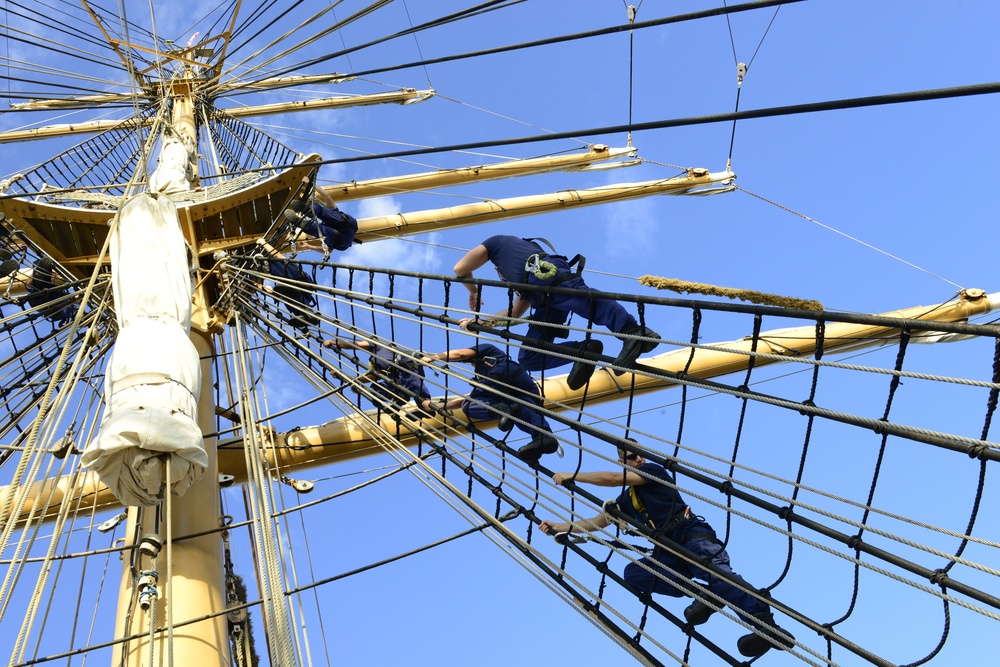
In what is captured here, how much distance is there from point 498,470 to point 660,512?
2.67 feet

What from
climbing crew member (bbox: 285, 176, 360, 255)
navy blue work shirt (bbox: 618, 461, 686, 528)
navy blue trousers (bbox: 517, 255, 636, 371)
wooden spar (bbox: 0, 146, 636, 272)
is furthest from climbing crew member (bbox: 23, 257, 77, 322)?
navy blue work shirt (bbox: 618, 461, 686, 528)

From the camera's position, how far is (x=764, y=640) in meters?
4.47

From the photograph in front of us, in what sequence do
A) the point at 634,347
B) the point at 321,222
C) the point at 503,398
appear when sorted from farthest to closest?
the point at 321,222 → the point at 503,398 → the point at 634,347

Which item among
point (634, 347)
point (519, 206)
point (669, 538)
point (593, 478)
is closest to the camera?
point (634, 347)

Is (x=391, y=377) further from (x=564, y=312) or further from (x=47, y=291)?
(x=47, y=291)

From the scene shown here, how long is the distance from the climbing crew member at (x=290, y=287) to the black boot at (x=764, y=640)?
11.5ft

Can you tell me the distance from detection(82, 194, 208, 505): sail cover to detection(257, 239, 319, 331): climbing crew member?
5.56 ft

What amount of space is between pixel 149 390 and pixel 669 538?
2366mm

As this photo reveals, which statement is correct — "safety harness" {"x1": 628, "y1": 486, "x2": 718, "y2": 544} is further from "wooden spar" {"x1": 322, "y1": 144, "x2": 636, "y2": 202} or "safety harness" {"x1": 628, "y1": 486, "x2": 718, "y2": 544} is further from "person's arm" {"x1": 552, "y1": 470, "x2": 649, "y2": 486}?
"wooden spar" {"x1": 322, "y1": 144, "x2": 636, "y2": 202}

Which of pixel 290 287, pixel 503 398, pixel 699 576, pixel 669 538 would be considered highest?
pixel 290 287

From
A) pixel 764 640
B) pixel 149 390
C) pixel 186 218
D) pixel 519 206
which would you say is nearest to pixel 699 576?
pixel 764 640

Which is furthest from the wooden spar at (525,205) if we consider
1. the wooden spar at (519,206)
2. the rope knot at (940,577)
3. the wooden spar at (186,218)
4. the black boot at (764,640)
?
the rope knot at (940,577)

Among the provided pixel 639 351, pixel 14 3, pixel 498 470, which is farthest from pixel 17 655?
pixel 14 3

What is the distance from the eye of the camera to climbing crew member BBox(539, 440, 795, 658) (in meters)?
4.66
